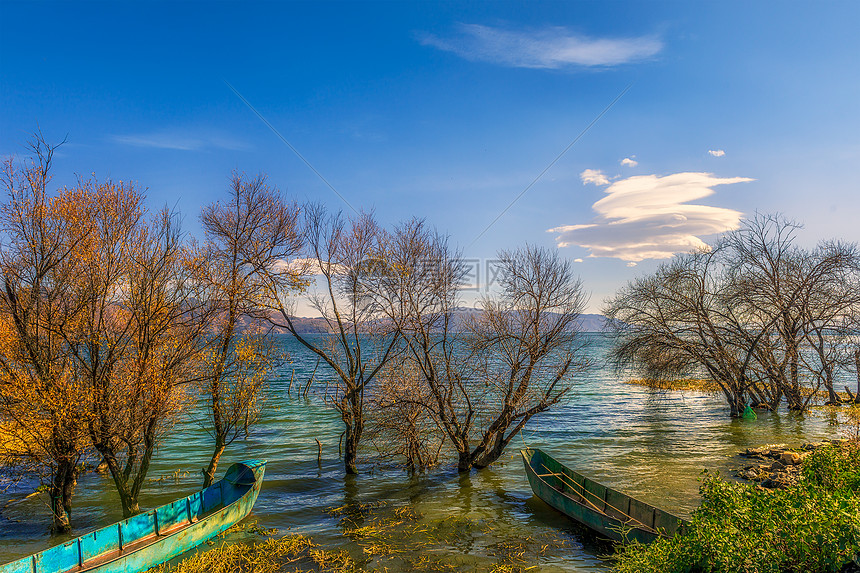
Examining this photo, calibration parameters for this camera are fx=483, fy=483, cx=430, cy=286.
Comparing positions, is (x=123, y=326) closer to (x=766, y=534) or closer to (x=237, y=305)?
(x=237, y=305)

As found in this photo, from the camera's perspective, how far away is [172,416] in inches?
688

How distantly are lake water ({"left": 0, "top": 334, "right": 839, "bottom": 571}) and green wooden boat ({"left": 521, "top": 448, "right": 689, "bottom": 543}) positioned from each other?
0.56 metres

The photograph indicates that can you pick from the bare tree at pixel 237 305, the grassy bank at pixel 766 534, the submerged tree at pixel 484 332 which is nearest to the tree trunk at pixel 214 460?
the bare tree at pixel 237 305

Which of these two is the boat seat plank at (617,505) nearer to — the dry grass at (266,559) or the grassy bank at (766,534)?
the grassy bank at (766,534)

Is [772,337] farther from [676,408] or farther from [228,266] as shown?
[228,266]

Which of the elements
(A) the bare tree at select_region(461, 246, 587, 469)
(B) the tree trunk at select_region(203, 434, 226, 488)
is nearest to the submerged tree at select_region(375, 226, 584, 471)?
(A) the bare tree at select_region(461, 246, 587, 469)

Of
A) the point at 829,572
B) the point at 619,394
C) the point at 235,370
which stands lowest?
the point at 619,394

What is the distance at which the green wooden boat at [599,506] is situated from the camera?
1214 centimetres

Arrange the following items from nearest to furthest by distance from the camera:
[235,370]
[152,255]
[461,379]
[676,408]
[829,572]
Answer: [829,572] → [152,255] → [235,370] → [461,379] → [676,408]

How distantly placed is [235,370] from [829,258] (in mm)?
32690

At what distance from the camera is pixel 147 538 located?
1371cm

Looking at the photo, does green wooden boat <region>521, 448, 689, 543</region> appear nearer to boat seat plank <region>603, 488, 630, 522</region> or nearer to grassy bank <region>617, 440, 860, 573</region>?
boat seat plank <region>603, 488, 630, 522</region>

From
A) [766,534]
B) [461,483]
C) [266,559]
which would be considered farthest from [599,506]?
[266,559]

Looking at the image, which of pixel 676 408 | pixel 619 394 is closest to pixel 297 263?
pixel 676 408
